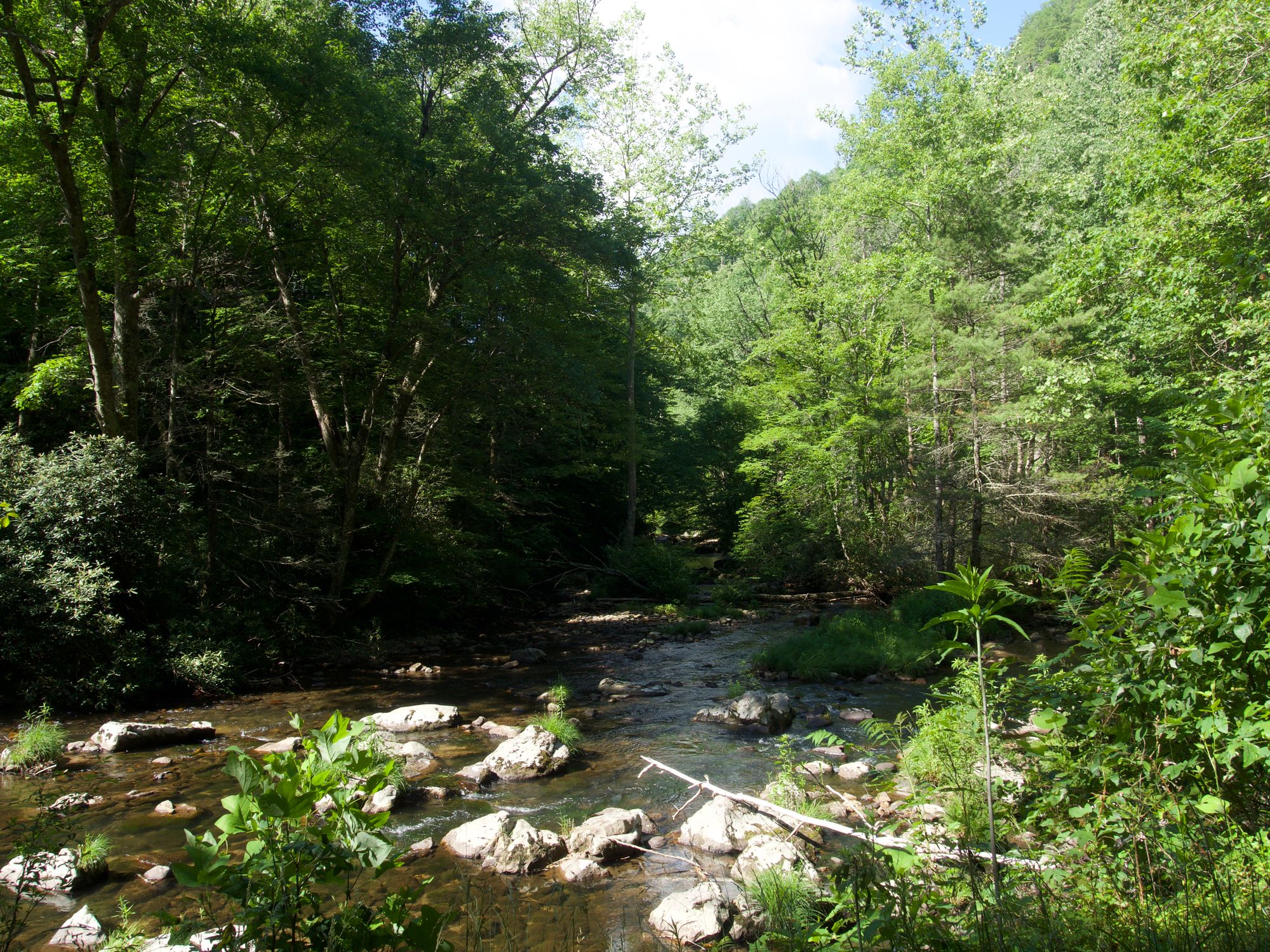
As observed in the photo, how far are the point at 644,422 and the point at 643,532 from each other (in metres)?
5.53

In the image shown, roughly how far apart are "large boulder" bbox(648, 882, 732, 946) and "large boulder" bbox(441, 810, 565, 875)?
1327mm

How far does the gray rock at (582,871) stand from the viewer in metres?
5.88

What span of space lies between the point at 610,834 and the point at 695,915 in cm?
169

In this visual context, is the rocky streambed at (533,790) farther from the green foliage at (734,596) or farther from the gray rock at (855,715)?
the green foliage at (734,596)

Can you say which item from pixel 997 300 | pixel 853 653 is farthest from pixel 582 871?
pixel 997 300

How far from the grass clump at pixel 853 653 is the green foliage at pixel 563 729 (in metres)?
5.28

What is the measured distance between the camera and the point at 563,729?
9.44m

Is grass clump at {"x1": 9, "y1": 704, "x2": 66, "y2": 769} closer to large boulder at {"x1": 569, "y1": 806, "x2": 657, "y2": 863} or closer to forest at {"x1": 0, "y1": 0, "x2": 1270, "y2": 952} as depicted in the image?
forest at {"x1": 0, "y1": 0, "x2": 1270, "y2": 952}

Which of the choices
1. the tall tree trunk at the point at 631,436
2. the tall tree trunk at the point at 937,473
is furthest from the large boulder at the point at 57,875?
the tall tree trunk at the point at 631,436

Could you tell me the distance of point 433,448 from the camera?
58.2ft

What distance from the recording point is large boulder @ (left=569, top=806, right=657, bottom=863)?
20.4ft

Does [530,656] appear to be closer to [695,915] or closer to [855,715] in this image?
[855,715]

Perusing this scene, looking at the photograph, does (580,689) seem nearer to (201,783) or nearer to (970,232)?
(201,783)

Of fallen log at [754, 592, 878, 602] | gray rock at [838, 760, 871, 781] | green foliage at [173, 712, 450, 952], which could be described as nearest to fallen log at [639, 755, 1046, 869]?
gray rock at [838, 760, 871, 781]
